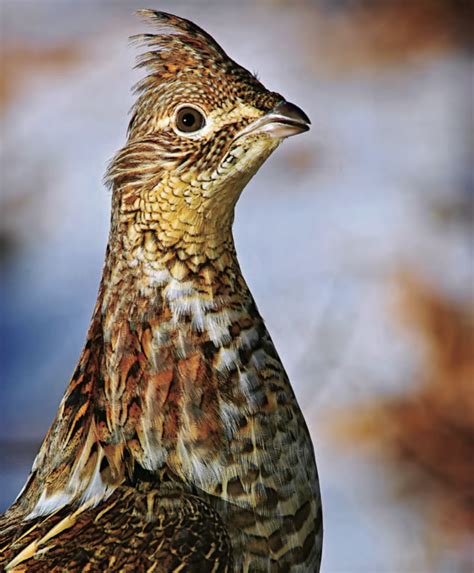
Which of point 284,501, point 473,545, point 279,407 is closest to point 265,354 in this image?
point 279,407

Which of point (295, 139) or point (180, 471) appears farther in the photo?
point (295, 139)

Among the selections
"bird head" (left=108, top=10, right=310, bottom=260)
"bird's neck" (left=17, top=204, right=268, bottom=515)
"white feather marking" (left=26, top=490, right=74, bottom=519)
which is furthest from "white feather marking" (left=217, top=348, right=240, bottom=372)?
"white feather marking" (left=26, top=490, right=74, bottom=519)

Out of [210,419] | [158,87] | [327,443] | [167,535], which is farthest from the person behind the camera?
[327,443]

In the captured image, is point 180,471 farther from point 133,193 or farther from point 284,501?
point 133,193

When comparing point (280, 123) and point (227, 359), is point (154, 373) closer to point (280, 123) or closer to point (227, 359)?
point (227, 359)

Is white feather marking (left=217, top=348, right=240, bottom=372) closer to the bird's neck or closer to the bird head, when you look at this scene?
the bird's neck

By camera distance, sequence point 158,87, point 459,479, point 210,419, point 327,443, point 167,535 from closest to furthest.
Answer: point 167,535, point 210,419, point 158,87, point 327,443, point 459,479

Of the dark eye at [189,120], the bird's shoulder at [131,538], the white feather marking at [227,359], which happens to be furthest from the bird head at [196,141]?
the bird's shoulder at [131,538]

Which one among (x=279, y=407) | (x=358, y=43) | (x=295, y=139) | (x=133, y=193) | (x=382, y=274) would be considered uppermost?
(x=358, y=43)

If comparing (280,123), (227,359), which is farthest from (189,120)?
(227,359)
